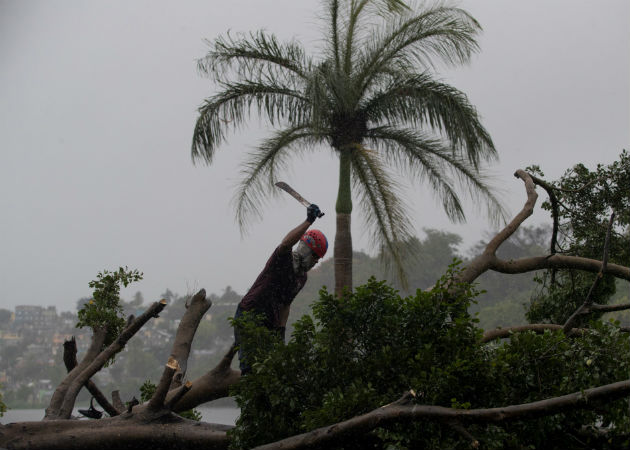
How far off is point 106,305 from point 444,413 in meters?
4.11

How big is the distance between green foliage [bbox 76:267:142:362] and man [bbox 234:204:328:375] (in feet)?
4.58

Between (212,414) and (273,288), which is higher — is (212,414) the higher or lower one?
the lower one

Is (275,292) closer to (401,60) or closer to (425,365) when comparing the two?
(425,365)

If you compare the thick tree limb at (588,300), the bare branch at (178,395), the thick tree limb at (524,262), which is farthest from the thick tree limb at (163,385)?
the thick tree limb at (588,300)

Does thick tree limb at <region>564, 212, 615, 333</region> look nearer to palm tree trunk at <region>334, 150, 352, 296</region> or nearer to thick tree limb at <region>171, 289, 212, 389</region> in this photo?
thick tree limb at <region>171, 289, 212, 389</region>

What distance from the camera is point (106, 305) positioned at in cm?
662

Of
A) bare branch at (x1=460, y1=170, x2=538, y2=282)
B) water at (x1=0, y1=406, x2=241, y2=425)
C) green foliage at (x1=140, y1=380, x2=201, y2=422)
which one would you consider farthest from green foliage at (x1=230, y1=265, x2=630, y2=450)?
water at (x1=0, y1=406, x2=241, y2=425)

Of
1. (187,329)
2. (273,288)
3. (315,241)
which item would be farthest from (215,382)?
(315,241)

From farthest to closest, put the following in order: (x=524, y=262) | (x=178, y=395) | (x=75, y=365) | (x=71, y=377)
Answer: (x=524, y=262)
(x=75, y=365)
(x=71, y=377)
(x=178, y=395)

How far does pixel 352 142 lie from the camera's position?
32.8 ft

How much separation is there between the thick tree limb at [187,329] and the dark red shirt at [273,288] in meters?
0.67

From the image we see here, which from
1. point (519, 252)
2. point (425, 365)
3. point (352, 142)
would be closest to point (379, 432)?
point (425, 365)

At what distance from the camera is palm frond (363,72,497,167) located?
367 inches

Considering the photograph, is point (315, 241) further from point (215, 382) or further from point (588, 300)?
point (588, 300)
